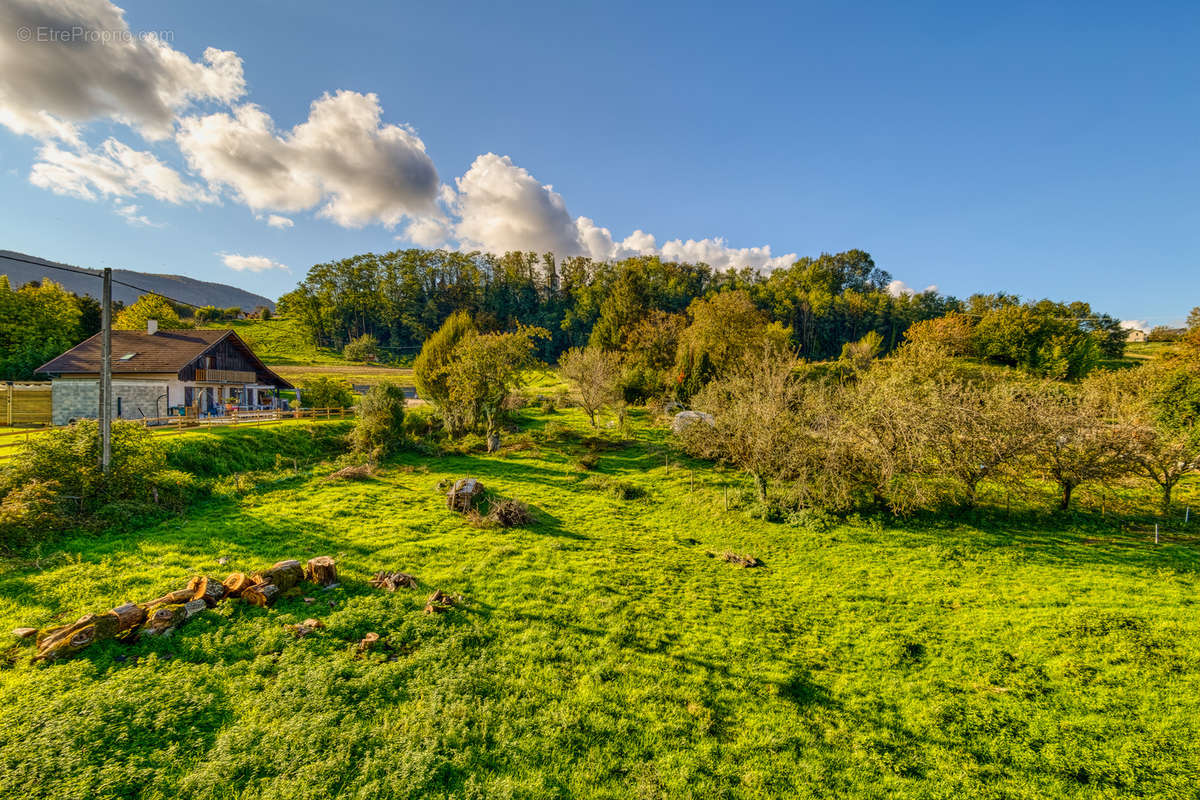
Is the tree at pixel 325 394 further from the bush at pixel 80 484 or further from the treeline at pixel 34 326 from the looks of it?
the treeline at pixel 34 326

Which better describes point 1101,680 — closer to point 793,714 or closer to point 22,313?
point 793,714

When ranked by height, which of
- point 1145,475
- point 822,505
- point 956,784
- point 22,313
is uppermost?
point 22,313

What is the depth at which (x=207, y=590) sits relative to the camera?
8.45m

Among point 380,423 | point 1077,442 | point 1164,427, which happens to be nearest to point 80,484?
point 380,423

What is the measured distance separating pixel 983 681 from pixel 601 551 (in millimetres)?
8850

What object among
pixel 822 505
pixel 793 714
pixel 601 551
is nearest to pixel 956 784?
pixel 793 714

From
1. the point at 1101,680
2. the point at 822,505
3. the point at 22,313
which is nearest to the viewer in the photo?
the point at 1101,680

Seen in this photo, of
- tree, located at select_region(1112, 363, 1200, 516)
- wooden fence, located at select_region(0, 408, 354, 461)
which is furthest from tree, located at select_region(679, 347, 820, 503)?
wooden fence, located at select_region(0, 408, 354, 461)

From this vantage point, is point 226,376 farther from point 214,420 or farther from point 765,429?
point 765,429

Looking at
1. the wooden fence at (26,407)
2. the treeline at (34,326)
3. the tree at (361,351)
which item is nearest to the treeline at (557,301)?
the tree at (361,351)

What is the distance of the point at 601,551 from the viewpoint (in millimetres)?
12898

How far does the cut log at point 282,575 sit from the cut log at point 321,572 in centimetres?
26

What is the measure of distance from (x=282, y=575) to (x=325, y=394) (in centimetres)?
2836

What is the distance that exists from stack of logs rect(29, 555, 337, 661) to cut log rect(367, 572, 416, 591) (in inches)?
37.0
